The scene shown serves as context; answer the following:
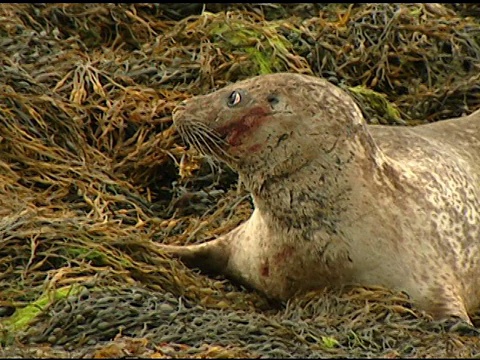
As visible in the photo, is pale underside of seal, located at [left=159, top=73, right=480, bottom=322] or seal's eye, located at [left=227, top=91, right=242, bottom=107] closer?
pale underside of seal, located at [left=159, top=73, right=480, bottom=322]

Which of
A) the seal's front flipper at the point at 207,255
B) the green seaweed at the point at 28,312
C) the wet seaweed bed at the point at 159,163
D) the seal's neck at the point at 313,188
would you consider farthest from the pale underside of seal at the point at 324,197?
the green seaweed at the point at 28,312

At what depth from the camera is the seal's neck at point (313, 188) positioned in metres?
7.39

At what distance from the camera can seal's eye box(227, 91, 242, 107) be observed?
7492 mm

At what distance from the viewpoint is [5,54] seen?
31.2ft

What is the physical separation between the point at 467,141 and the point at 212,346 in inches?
100

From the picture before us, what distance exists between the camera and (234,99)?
750cm

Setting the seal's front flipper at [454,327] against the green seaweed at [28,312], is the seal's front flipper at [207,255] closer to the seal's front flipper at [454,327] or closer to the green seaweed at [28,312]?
the green seaweed at [28,312]

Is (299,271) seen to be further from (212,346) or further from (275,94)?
(212,346)

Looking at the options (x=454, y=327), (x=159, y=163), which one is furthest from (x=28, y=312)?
(x=159, y=163)

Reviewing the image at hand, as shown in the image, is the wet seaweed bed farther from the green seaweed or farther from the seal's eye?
the seal's eye

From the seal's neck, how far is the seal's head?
27 mm

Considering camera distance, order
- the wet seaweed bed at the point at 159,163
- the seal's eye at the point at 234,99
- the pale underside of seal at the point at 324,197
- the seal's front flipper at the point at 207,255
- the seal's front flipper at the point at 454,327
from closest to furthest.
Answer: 1. the wet seaweed bed at the point at 159,163
2. the seal's front flipper at the point at 454,327
3. the pale underside of seal at the point at 324,197
4. the seal's eye at the point at 234,99
5. the seal's front flipper at the point at 207,255

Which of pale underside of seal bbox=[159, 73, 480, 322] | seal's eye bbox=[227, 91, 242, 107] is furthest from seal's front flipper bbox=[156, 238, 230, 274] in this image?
seal's eye bbox=[227, 91, 242, 107]

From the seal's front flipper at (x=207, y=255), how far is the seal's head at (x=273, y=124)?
61cm
